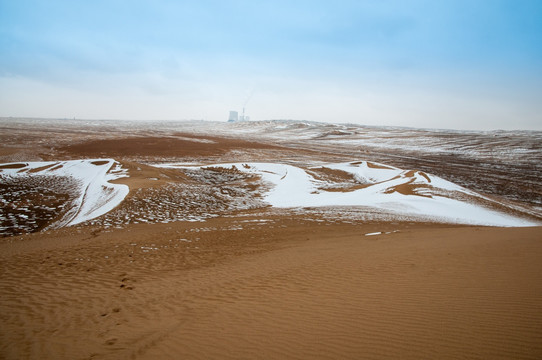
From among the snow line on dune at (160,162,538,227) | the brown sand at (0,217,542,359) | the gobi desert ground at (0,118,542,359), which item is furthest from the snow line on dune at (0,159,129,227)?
the snow line on dune at (160,162,538,227)

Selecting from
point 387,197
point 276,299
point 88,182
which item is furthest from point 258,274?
point 88,182

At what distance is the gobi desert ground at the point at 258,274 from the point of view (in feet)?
11.2

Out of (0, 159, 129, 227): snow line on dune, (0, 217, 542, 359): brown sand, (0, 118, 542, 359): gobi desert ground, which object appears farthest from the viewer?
(0, 159, 129, 227): snow line on dune

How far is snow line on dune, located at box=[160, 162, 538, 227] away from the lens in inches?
577

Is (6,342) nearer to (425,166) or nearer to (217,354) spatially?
(217,354)

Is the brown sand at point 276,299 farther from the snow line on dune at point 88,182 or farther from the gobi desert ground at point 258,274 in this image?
the snow line on dune at point 88,182

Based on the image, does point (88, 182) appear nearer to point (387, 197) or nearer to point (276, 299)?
point (276, 299)

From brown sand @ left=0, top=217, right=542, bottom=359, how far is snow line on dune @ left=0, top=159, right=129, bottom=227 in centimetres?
444

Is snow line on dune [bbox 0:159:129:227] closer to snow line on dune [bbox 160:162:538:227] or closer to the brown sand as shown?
the brown sand

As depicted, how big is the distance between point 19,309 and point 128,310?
1.99 m

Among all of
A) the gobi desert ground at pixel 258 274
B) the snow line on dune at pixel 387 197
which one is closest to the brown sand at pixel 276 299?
the gobi desert ground at pixel 258 274

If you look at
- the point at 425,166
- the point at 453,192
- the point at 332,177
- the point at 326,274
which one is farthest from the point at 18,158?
the point at 425,166

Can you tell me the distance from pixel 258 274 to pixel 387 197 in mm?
14040

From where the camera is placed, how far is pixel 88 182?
1894cm
